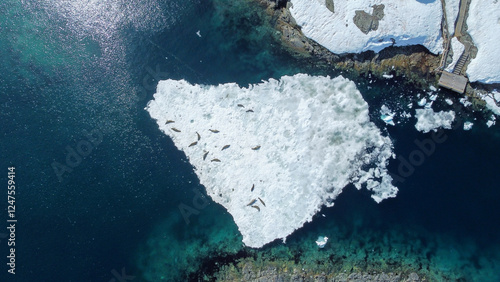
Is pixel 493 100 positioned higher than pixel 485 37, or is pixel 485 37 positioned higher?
pixel 485 37

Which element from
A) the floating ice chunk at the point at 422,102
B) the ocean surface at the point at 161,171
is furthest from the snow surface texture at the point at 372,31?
the floating ice chunk at the point at 422,102

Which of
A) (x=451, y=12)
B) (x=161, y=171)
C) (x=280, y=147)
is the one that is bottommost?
(x=161, y=171)

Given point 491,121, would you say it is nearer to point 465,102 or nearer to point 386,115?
point 465,102

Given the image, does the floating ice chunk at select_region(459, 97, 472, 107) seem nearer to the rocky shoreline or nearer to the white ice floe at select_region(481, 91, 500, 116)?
the rocky shoreline

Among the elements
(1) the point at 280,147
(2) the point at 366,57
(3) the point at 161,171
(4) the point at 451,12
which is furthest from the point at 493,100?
(3) the point at 161,171

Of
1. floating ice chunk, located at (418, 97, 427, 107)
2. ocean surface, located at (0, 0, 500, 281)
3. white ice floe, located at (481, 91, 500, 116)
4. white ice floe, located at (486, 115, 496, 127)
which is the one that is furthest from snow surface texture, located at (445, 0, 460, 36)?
white ice floe, located at (486, 115, 496, 127)

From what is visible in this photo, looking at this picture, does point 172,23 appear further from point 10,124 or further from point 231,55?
point 10,124
